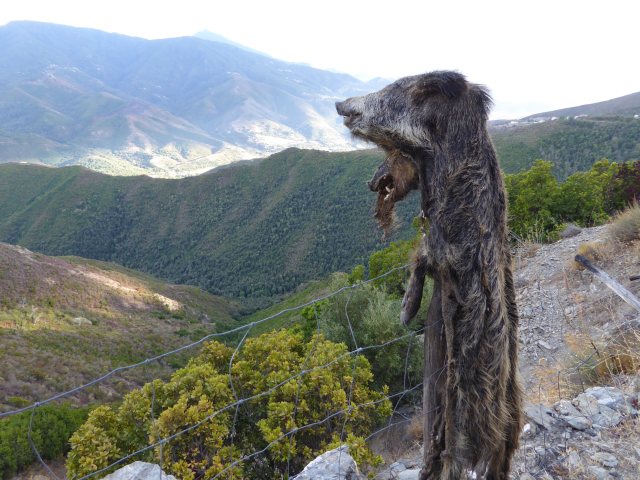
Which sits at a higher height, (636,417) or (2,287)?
(636,417)

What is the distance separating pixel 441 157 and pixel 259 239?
2343 inches

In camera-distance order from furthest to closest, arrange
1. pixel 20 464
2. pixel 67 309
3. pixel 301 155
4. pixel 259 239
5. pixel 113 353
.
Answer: pixel 301 155
pixel 259 239
pixel 67 309
pixel 113 353
pixel 20 464

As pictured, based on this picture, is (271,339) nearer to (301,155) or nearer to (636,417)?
(636,417)

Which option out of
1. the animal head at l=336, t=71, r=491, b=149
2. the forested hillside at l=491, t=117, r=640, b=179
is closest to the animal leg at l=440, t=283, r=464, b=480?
the animal head at l=336, t=71, r=491, b=149

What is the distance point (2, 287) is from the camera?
31734 millimetres

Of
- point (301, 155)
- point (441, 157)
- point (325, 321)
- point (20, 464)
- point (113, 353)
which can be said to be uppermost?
point (301, 155)

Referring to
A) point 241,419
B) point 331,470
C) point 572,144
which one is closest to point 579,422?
point 331,470

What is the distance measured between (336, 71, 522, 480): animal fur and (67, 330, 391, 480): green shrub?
157 inches

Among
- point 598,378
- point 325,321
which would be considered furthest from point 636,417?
point 325,321

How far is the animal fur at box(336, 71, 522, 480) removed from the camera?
4.21 feet

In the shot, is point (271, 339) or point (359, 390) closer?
point (359, 390)

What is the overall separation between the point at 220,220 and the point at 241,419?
6408 centimetres

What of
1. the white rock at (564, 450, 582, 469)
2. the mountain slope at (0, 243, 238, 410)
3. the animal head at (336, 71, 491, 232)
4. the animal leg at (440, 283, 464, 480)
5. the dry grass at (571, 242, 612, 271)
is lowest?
the mountain slope at (0, 243, 238, 410)

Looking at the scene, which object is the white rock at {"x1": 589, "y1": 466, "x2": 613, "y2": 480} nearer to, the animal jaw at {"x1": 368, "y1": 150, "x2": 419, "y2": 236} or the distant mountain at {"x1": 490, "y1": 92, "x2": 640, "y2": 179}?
the animal jaw at {"x1": 368, "y1": 150, "x2": 419, "y2": 236}
